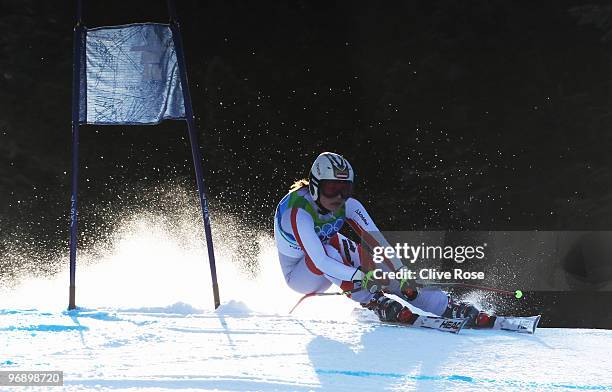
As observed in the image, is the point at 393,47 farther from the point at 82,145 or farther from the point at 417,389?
the point at 417,389

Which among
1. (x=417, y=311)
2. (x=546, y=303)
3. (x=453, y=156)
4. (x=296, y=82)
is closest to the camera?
(x=417, y=311)

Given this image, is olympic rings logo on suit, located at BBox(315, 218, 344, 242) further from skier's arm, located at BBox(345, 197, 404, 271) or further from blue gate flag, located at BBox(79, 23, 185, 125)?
blue gate flag, located at BBox(79, 23, 185, 125)

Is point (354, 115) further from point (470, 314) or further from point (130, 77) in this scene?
point (470, 314)

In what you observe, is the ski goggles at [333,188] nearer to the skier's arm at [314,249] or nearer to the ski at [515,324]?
the skier's arm at [314,249]

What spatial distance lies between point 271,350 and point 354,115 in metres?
12.5

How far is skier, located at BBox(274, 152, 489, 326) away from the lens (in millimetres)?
5852

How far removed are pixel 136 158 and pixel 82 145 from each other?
1.29m

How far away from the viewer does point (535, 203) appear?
1501 cm

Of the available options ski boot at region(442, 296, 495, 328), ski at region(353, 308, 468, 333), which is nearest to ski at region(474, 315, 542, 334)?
ski boot at region(442, 296, 495, 328)

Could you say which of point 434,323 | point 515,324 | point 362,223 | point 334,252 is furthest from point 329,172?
point 515,324

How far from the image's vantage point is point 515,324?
18.2 feet

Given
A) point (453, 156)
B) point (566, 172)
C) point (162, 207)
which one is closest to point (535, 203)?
point (566, 172)

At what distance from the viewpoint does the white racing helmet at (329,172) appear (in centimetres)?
611

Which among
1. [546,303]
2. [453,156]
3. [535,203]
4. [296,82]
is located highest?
[296,82]
